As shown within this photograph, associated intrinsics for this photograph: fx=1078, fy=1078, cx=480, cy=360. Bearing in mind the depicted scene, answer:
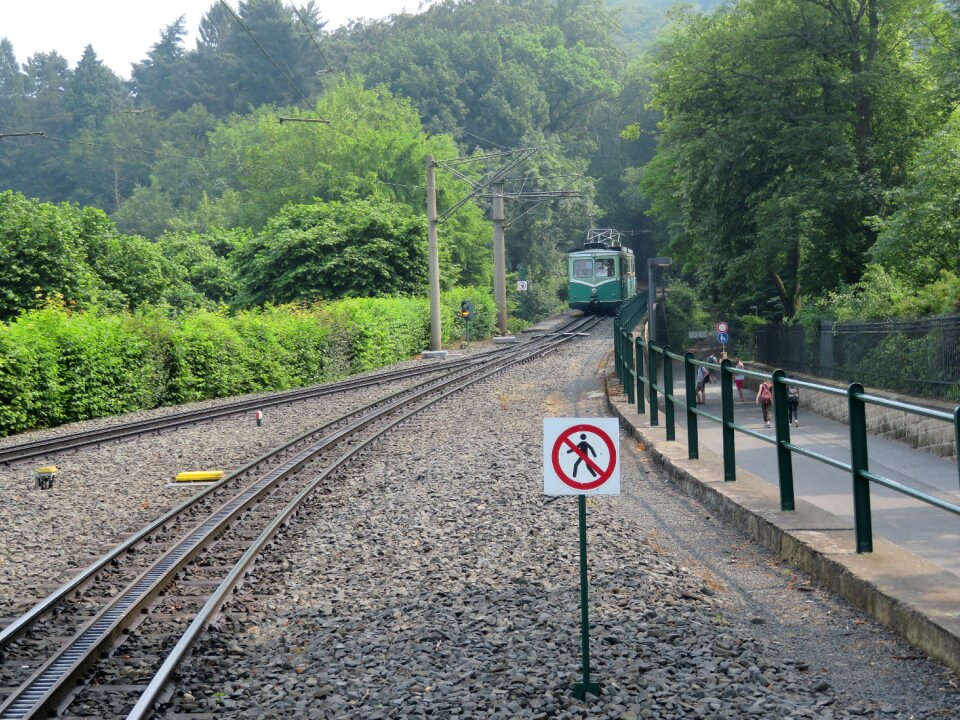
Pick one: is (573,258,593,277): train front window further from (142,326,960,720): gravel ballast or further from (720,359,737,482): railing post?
(720,359,737,482): railing post

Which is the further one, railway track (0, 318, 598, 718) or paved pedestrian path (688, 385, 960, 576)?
paved pedestrian path (688, 385, 960, 576)

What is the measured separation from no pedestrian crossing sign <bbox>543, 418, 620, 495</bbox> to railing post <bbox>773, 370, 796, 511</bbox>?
3074mm

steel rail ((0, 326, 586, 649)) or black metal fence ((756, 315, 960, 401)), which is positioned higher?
black metal fence ((756, 315, 960, 401))

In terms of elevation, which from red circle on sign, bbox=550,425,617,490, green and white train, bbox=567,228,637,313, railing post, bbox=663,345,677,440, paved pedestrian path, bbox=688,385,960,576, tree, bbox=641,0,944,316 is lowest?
paved pedestrian path, bbox=688,385,960,576

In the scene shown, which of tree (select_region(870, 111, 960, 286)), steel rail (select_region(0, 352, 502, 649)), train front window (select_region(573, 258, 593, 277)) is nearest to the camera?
steel rail (select_region(0, 352, 502, 649))

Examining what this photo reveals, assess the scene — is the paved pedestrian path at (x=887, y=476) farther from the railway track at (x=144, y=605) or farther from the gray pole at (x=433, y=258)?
the gray pole at (x=433, y=258)

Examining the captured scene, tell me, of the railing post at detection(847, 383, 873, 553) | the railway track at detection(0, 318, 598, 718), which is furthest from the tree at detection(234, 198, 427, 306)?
the railing post at detection(847, 383, 873, 553)

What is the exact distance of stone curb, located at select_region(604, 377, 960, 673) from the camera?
5.59 m

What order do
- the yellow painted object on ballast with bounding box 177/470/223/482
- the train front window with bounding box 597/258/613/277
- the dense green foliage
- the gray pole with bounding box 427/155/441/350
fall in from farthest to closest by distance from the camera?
the train front window with bounding box 597/258/613/277 → the gray pole with bounding box 427/155/441/350 → the dense green foliage → the yellow painted object on ballast with bounding box 177/470/223/482

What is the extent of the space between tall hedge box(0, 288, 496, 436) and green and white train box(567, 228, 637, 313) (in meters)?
18.3

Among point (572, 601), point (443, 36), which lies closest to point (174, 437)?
point (572, 601)

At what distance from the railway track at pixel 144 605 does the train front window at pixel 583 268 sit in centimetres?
4209

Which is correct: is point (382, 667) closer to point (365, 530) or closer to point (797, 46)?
point (365, 530)

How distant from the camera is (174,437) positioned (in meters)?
18.9
